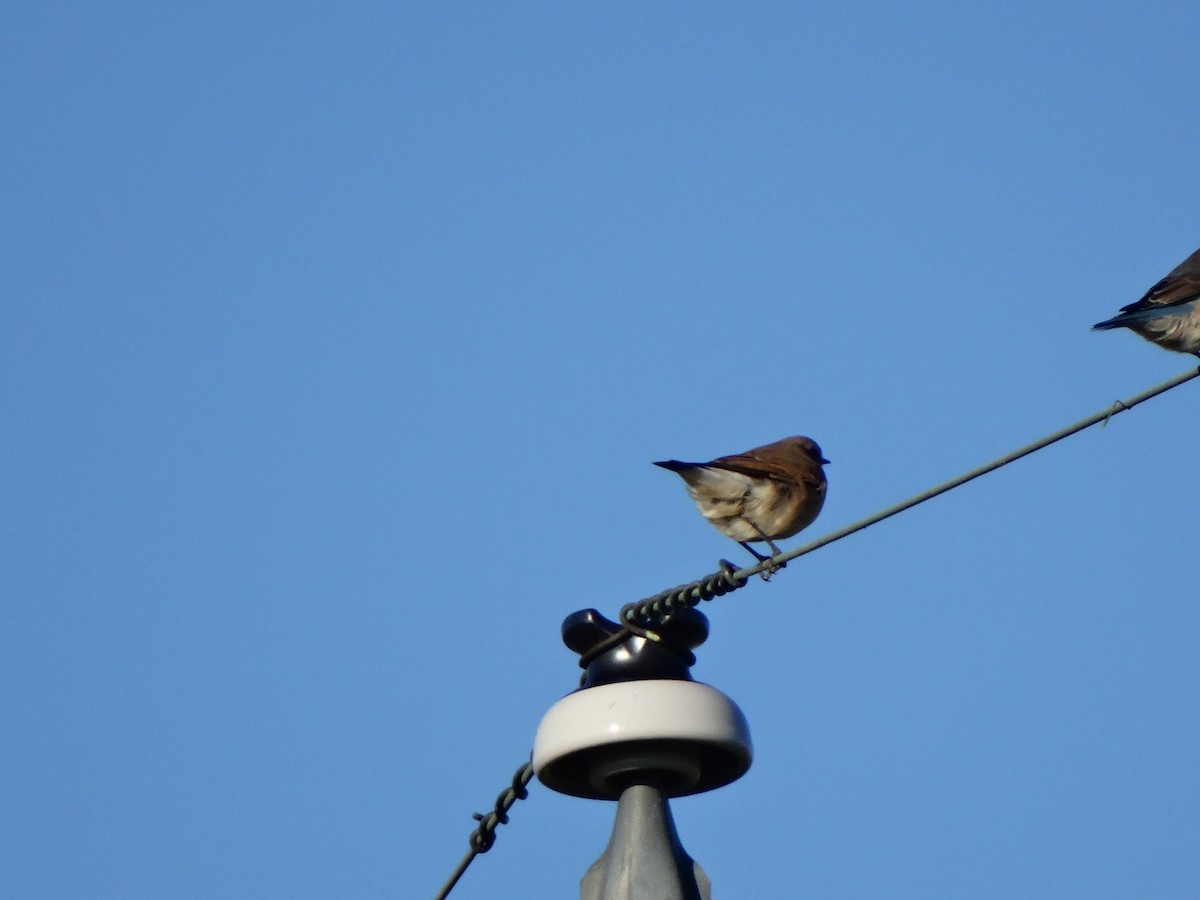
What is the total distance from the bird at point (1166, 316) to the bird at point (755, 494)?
223cm

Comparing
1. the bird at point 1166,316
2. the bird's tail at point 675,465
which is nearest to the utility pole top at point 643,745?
the bird's tail at point 675,465

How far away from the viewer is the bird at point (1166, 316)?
916 centimetres

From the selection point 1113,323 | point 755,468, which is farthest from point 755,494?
point 1113,323

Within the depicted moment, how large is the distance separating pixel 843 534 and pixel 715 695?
0.68m

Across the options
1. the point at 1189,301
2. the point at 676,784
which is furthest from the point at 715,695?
the point at 1189,301

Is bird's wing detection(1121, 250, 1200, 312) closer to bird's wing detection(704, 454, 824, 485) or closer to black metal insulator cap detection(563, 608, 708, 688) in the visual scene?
bird's wing detection(704, 454, 824, 485)

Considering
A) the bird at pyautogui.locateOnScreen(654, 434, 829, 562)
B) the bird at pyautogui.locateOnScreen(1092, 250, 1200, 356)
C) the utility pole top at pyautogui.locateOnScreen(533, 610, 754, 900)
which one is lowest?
the utility pole top at pyautogui.locateOnScreen(533, 610, 754, 900)

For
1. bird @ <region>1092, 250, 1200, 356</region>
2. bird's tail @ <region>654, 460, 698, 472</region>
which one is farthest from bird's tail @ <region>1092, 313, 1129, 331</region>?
bird's tail @ <region>654, 460, 698, 472</region>

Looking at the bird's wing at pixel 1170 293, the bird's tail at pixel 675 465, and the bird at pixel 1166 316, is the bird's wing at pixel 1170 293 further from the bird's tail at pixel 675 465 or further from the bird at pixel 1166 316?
the bird's tail at pixel 675 465

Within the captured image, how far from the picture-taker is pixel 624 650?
4.32 m

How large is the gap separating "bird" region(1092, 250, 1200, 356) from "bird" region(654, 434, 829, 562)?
223cm

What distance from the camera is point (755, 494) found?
8297 millimetres

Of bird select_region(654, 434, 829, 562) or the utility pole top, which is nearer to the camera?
the utility pole top

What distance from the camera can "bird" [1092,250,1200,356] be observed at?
30.0ft
